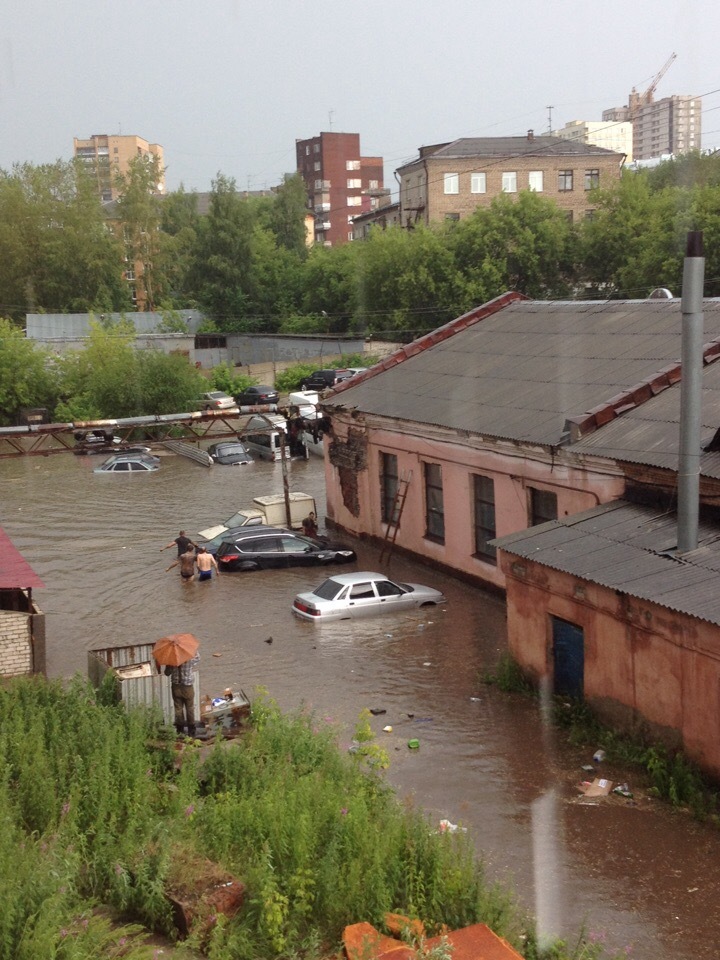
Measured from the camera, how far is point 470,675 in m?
18.1

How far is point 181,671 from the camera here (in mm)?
14867

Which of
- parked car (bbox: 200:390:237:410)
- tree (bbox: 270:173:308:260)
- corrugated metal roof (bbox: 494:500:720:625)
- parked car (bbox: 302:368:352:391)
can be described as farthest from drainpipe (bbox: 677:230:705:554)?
tree (bbox: 270:173:308:260)

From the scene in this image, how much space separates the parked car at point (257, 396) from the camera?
55.6 meters

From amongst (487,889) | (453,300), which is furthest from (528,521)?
(453,300)

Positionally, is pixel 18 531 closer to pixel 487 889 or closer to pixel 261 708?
pixel 261 708

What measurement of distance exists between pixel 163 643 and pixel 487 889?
634 cm

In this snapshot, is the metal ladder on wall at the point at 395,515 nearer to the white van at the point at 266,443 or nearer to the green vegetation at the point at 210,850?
the green vegetation at the point at 210,850

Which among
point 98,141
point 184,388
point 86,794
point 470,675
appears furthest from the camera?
point 98,141

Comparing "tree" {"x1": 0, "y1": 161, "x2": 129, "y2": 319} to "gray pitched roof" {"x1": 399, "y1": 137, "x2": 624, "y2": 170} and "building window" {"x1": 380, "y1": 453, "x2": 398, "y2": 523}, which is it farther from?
"building window" {"x1": 380, "y1": 453, "x2": 398, "y2": 523}

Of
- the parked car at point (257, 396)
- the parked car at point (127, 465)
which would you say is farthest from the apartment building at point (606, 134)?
the parked car at point (127, 465)

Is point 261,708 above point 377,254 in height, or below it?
below

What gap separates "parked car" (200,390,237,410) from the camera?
5238 cm

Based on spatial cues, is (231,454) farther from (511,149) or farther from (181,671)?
(511,149)

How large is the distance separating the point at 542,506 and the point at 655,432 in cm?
357
